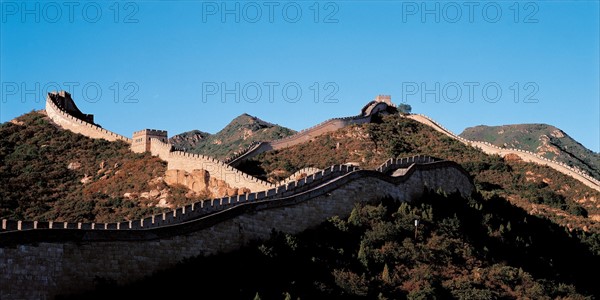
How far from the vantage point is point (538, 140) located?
389 feet

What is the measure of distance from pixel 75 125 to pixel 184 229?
41011 millimetres

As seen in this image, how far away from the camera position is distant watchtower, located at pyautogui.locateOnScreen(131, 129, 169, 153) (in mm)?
69938

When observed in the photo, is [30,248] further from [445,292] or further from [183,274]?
[445,292]

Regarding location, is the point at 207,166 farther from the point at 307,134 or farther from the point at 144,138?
the point at 307,134

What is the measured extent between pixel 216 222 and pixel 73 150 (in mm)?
35863

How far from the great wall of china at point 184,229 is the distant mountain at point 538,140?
188 ft

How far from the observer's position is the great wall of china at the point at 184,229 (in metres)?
32.7

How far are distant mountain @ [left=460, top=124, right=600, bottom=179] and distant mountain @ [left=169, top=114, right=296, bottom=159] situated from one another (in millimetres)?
24913

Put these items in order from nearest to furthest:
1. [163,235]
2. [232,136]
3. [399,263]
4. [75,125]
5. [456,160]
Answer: [163,235]
[399,263]
[75,125]
[456,160]
[232,136]

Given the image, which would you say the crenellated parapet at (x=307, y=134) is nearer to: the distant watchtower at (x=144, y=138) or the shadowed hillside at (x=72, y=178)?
the distant watchtower at (x=144, y=138)

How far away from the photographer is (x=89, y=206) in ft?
203

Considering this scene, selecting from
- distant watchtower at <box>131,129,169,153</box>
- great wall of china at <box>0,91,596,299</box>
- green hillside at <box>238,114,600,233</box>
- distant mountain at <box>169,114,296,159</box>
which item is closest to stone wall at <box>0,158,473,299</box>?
great wall of china at <box>0,91,596,299</box>

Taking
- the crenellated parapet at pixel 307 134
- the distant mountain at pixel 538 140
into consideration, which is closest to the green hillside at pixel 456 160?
the crenellated parapet at pixel 307 134

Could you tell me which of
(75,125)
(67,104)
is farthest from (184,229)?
(67,104)
